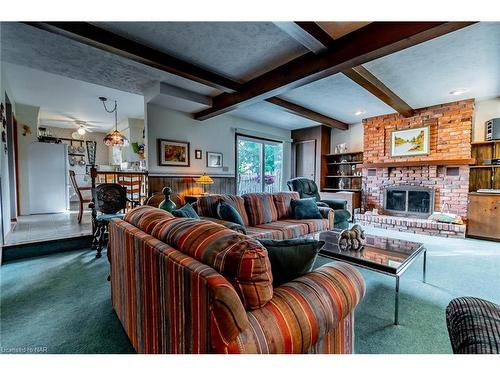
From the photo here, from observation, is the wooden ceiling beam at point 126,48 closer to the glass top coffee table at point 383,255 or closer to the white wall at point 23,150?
the glass top coffee table at point 383,255

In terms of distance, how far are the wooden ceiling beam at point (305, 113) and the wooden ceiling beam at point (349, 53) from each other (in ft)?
2.65

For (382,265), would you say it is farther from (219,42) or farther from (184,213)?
(219,42)

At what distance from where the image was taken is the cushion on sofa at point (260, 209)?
3154 mm

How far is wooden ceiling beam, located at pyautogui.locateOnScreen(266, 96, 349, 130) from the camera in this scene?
423 centimetres

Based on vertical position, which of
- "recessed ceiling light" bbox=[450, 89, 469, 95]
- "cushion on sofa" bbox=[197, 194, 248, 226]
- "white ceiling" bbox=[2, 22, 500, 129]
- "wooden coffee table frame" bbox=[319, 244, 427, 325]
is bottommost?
"wooden coffee table frame" bbox=[319, 244, 427, 325]

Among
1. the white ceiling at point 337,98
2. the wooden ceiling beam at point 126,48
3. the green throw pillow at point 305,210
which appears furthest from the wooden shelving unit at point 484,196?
the wooden ceiling beam at point 126,48

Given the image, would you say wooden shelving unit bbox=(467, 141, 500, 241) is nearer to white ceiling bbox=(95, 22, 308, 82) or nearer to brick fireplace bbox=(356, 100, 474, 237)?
brick fireplace bbox=(356, 100, 474, 237)

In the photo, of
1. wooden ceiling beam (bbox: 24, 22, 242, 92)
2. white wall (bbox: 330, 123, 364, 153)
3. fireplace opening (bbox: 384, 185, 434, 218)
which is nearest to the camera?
wooden ceiling beam (bbox: 24, 22, 242, 92)

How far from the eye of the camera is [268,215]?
10.9 ft

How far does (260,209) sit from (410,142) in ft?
12.7

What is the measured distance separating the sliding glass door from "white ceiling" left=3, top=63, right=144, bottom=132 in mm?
2577

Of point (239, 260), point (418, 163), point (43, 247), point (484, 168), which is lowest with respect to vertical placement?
point (43, 247)

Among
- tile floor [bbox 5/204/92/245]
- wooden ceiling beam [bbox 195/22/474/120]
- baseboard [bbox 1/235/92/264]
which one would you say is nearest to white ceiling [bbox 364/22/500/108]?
wooden ceiling beam [bbox 195/22/474/120]
